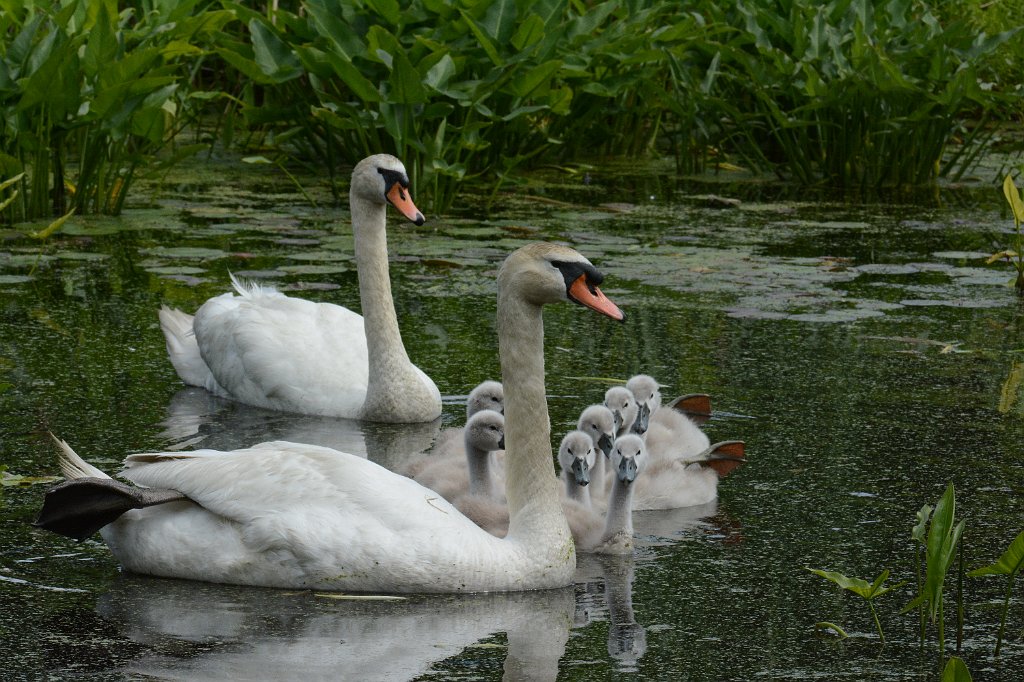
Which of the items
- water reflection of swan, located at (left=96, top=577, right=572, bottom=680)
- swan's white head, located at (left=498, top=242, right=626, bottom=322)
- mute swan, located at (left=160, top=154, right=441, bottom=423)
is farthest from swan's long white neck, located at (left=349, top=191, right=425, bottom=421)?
water reflection of swan, located at (left=96, top=577, right=572, bottom=680)

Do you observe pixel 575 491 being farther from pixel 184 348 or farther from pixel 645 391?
pixel 184 348

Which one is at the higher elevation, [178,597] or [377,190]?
[377,190]

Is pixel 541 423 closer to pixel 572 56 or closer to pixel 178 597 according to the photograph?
pixel 178 597

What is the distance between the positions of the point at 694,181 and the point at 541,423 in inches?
292

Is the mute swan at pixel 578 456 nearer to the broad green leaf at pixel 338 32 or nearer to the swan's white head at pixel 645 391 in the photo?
the swan's white head at pixel 645 391

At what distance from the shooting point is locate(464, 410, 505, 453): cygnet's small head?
468 centimetres

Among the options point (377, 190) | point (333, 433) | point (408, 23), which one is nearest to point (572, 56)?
point (408, 23)

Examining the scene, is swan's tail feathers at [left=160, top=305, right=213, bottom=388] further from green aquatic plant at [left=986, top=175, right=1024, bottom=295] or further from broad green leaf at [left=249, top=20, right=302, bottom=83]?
green aquatic plant at [left=986, top=175, right=1024, bottom=295]

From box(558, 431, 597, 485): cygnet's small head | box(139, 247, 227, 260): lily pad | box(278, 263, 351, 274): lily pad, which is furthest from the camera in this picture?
box(139, 247, 227, 260): lily pad

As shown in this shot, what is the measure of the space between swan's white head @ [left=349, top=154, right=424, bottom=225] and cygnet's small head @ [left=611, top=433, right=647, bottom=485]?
6.49 feet

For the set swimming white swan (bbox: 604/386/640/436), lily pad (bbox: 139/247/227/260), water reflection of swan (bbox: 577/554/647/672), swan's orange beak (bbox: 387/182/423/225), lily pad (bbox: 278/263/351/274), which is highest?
swan's orange beak (bbox: 387/182/423/225)

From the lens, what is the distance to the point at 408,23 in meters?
9.75

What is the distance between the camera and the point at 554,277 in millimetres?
4203

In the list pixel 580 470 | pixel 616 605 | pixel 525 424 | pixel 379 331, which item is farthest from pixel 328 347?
pixel 616 605
